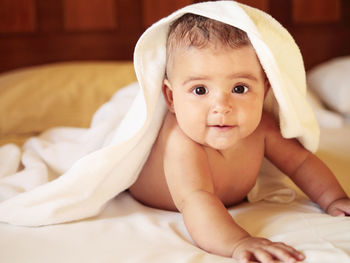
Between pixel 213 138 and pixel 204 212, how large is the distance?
15cm

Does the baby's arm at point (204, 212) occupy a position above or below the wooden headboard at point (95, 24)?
below

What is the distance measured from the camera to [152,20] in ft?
7.54

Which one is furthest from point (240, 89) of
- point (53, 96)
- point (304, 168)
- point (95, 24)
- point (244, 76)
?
point (95, 24)

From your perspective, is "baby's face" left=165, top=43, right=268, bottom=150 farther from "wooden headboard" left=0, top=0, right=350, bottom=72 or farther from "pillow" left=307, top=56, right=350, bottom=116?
"wooden headboard" left=0, top=0, right=350, bottom=72

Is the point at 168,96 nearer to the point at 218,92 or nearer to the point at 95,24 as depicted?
the point at 218,92

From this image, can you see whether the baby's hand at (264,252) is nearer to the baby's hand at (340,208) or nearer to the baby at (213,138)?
the baby at (213,138)

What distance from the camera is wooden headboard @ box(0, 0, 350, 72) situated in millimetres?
2211

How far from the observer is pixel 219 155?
97 cm

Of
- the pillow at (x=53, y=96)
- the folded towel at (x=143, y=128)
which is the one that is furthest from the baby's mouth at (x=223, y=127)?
the pillow at (x=53, y=96)

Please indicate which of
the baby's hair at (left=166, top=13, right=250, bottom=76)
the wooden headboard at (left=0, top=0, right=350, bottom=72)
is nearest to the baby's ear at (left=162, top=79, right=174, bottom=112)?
the baby's hair at (left=166, top=13, right=250, bottom=76)

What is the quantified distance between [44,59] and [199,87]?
1603 mm

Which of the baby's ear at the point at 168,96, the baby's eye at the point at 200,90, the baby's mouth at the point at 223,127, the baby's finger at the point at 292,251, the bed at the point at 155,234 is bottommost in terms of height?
the bed at the point at 155,234

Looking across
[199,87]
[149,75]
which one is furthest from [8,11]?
[199,87]

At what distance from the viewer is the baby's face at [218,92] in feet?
2.75
